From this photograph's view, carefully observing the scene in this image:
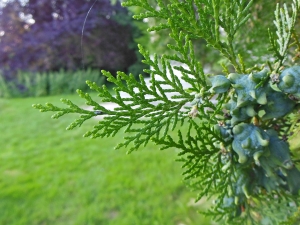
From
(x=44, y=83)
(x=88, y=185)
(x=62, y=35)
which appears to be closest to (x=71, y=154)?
(x=88, y=185)

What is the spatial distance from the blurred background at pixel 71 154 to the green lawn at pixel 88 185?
11 millimetres

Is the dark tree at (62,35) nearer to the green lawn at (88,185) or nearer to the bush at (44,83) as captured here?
the bush at (44,83)

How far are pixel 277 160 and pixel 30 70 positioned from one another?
12278mm

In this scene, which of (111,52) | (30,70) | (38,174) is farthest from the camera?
(30,70)

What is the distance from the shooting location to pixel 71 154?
5.31m

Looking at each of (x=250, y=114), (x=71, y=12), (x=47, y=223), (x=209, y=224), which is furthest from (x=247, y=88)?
(x=71, y=12)

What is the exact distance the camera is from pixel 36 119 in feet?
25.2

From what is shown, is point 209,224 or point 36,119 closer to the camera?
point 209,224

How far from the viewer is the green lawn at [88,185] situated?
3479 millimetres

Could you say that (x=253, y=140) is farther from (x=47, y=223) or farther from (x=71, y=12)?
(x=71, y=12)

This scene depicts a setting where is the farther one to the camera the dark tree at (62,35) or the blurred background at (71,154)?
the dark tree at (62,35)

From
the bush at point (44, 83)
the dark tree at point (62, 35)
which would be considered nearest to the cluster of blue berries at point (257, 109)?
the dark tree at point (62, 35)

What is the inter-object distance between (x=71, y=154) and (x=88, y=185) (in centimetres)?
123

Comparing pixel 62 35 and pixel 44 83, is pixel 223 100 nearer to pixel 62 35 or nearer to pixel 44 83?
pixel 62 35
